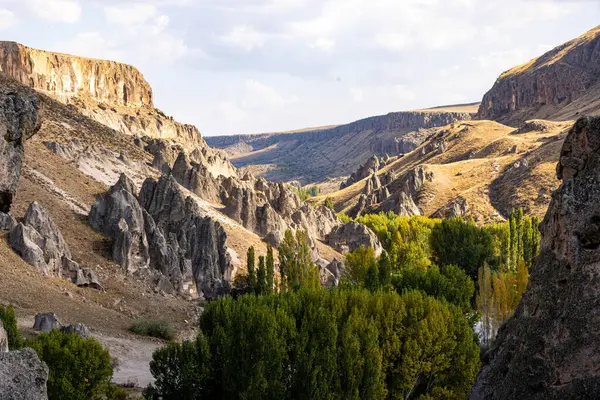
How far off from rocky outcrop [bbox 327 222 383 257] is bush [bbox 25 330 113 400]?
228ft

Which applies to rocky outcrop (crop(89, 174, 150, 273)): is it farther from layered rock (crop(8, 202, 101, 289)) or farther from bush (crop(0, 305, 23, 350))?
bush (crop(0, 305, 23, 350))

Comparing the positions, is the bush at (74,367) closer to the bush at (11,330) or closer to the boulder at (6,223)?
the bush at (11,330)

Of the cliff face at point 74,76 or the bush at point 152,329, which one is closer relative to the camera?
the bush at point 152,329

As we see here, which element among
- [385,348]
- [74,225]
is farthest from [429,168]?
[385,348]

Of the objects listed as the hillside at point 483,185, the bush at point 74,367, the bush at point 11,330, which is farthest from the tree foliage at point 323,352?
the hillside at point 483,185

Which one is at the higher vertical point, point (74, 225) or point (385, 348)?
point (74, 225)

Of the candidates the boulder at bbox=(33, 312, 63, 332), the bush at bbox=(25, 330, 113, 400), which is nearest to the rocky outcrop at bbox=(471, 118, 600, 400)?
the bush at bbox=(25, 330, 113, 400)

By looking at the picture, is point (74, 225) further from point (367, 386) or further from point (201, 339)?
point (367, 386)

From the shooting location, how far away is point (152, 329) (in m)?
42.7

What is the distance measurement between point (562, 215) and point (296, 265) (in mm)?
50274

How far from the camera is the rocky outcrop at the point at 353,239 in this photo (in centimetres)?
9469

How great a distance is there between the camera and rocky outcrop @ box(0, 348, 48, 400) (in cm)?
947

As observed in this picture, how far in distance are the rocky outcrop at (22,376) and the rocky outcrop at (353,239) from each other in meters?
84.7

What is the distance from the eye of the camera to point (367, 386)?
3016cm
